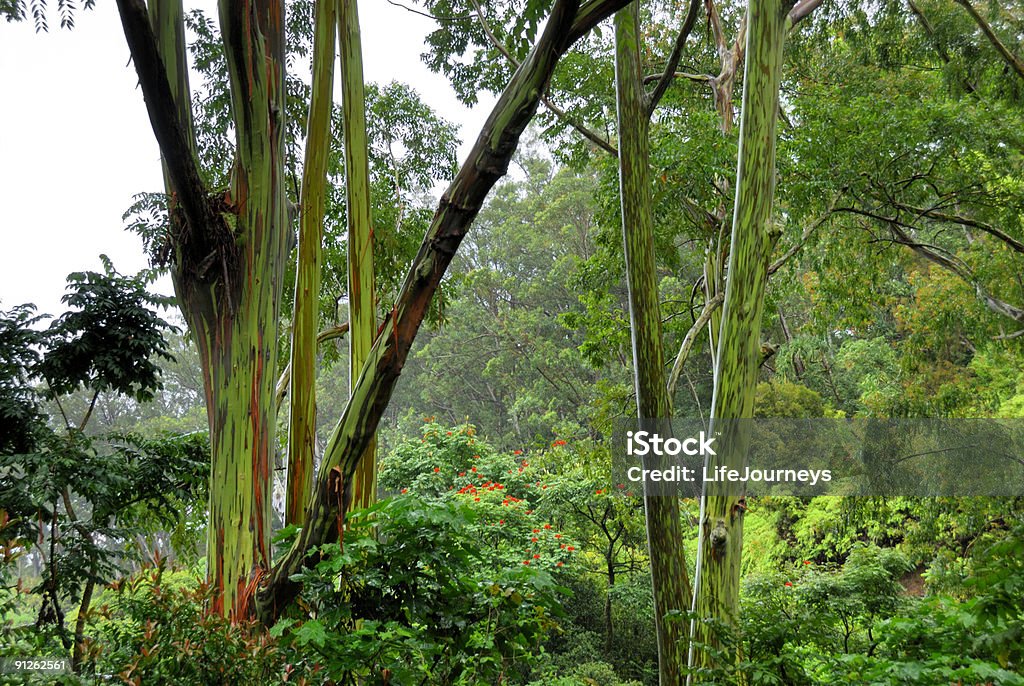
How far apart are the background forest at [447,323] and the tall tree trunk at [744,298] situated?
0.06 meters

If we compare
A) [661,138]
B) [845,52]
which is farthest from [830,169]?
[845,52]

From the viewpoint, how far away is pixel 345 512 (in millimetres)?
1990

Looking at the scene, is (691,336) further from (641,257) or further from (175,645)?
(175,645)

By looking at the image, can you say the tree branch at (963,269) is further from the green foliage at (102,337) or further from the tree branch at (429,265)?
the green foliage at (102,337)

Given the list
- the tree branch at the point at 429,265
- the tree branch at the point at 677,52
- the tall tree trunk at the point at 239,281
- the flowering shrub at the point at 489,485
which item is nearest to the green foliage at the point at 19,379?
the tall tree trunk at the point at 239,281

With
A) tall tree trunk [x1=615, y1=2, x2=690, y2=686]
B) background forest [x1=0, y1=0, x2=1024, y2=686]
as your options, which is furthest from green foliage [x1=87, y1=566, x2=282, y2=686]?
tall tree trunk [x1=615, y1=2, x2=690, y2=686]

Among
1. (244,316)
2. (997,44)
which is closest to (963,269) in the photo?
(997,44)

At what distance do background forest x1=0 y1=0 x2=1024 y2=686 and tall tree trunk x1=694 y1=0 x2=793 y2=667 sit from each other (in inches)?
2.3

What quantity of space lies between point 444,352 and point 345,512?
592 inches

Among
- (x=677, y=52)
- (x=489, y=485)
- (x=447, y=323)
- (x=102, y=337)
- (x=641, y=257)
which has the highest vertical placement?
(x=677, y=52)

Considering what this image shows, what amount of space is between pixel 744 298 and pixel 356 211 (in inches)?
68.4

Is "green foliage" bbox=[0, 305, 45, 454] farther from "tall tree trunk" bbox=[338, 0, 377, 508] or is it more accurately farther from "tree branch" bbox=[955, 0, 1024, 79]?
"tree branch" bbox=[955, 0, 1024, 79]

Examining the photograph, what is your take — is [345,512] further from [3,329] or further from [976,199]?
[976,199]

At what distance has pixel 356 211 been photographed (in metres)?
3.38
